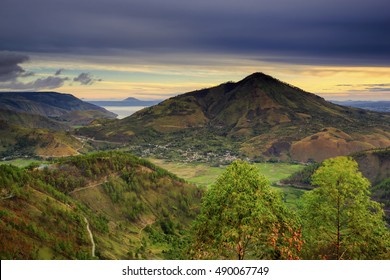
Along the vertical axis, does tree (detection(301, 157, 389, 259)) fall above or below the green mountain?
above

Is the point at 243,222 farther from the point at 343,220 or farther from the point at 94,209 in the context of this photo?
the point at 94,209

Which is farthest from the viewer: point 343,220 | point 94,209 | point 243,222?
point 94,209

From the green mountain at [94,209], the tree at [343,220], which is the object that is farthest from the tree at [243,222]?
the green mountain at [94,209]

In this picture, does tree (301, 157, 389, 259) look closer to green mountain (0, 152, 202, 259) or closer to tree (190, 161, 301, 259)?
tree (190, 161, 301, 259)

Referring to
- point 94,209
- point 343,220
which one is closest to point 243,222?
point 343,220

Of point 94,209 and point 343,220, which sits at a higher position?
point 343,220

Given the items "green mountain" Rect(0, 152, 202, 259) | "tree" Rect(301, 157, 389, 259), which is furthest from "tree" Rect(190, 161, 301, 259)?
"green mountain" Rect(0, 152, 202, 259)
